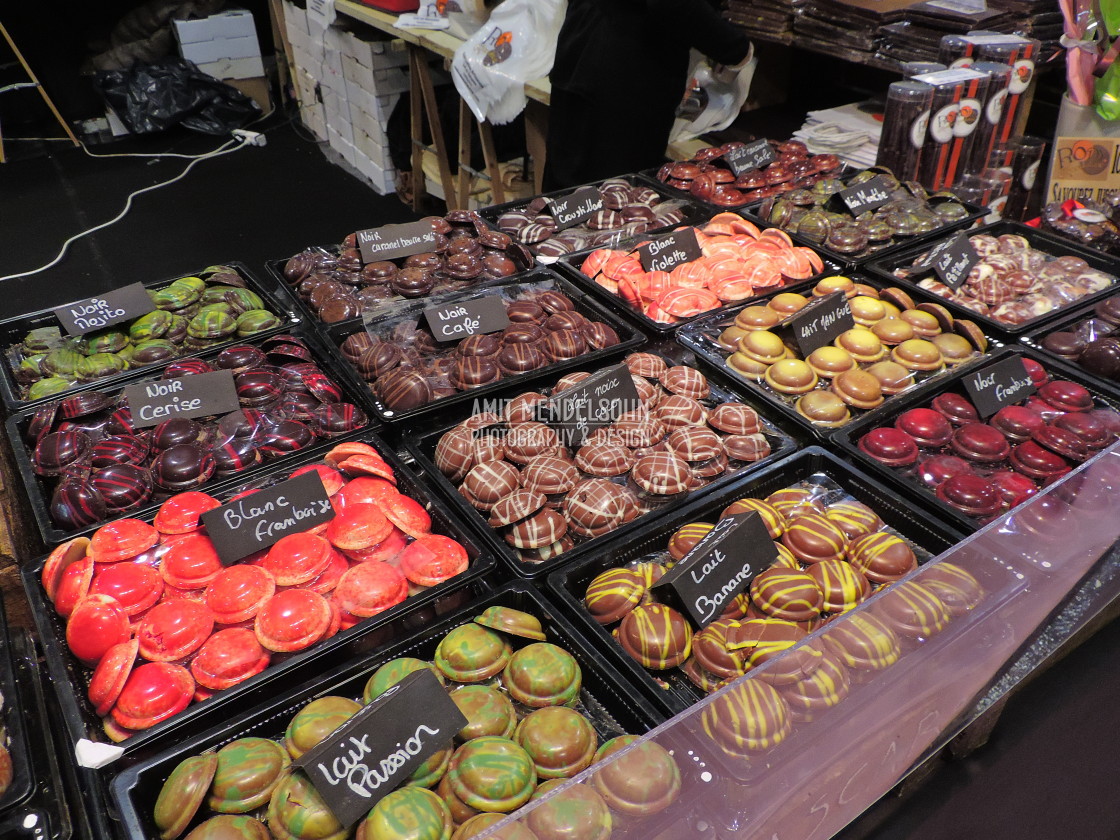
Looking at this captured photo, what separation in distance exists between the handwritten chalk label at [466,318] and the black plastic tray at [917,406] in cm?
88

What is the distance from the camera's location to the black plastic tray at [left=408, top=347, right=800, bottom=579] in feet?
4.40

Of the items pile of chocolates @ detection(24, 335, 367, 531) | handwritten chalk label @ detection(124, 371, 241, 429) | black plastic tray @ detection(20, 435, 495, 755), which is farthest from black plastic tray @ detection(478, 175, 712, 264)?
black plastic tray @ detection(20, 435, 495, 755)

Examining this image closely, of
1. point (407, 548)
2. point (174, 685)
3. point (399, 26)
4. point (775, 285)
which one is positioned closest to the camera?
point (174, 685)

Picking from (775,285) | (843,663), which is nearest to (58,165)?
(775,285)

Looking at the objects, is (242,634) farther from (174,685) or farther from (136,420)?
(136,420)

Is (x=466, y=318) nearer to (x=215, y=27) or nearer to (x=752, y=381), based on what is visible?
(x=752, y=381)

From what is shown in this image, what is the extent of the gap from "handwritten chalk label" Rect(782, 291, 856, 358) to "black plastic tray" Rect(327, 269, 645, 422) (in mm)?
382

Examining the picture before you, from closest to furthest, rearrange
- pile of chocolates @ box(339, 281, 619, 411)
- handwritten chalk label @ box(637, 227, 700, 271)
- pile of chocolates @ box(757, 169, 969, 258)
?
1. pile of chocolates @ box(339, 281, 619, 411)
2. handwritten chalk label @ box(637, 227, 700, 271)
3. pile of chocolates @ box(757, 169, 969, 258)

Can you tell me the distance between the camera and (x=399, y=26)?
4.12 meters

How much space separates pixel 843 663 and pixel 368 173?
17.0 feet

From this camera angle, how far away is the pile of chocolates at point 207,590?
1.17m

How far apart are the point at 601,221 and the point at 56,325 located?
5.29 ft

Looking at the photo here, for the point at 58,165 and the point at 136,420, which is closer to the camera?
the point at 136,420

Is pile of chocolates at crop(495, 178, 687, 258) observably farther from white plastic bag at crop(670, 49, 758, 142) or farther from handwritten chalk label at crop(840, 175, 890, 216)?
white plastic bag at crop(670, 49, 758, 142)
